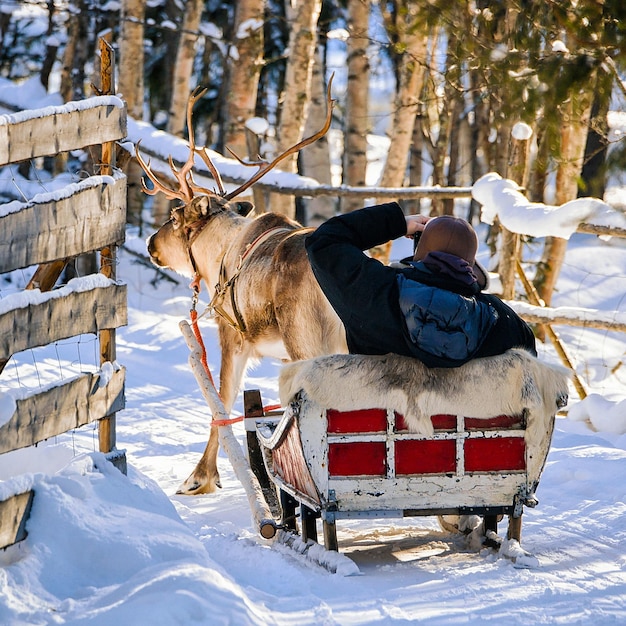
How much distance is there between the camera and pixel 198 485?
5773 mm

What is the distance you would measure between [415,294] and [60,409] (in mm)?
1458

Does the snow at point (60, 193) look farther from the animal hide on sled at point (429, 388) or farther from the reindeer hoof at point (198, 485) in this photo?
the reindeer hoof at point (198, 485)

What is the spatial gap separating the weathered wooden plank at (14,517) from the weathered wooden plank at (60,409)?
0.21 meters

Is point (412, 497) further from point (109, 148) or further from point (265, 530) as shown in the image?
point (109, 148)

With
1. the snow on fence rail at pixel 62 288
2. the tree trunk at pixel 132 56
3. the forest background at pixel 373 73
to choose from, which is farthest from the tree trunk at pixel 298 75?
the snow on fence rail at pixel 62 288

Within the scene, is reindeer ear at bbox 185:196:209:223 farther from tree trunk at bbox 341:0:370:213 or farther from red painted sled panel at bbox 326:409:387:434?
tree trunk at bbox 341:0:370:213

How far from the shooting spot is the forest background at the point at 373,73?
15.2ft

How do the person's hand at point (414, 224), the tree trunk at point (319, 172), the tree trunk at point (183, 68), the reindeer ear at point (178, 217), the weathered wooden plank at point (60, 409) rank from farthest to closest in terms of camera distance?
the tree trunk at point (183, 68) → the tree trunk at point (319, 172) → the reindeer ear at point (178, 217) → the person's hand at point (414, 224) → the weathered wooden plank at point (60, 409)

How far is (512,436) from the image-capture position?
12.0 ft

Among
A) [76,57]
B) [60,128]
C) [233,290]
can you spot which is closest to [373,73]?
[76,57]

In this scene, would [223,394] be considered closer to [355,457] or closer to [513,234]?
[355,457]

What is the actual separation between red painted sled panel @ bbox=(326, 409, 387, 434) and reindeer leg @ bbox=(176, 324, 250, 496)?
2263mm

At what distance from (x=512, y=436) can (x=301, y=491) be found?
0.87 metres

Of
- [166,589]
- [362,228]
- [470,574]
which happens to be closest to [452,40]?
[362,228]
